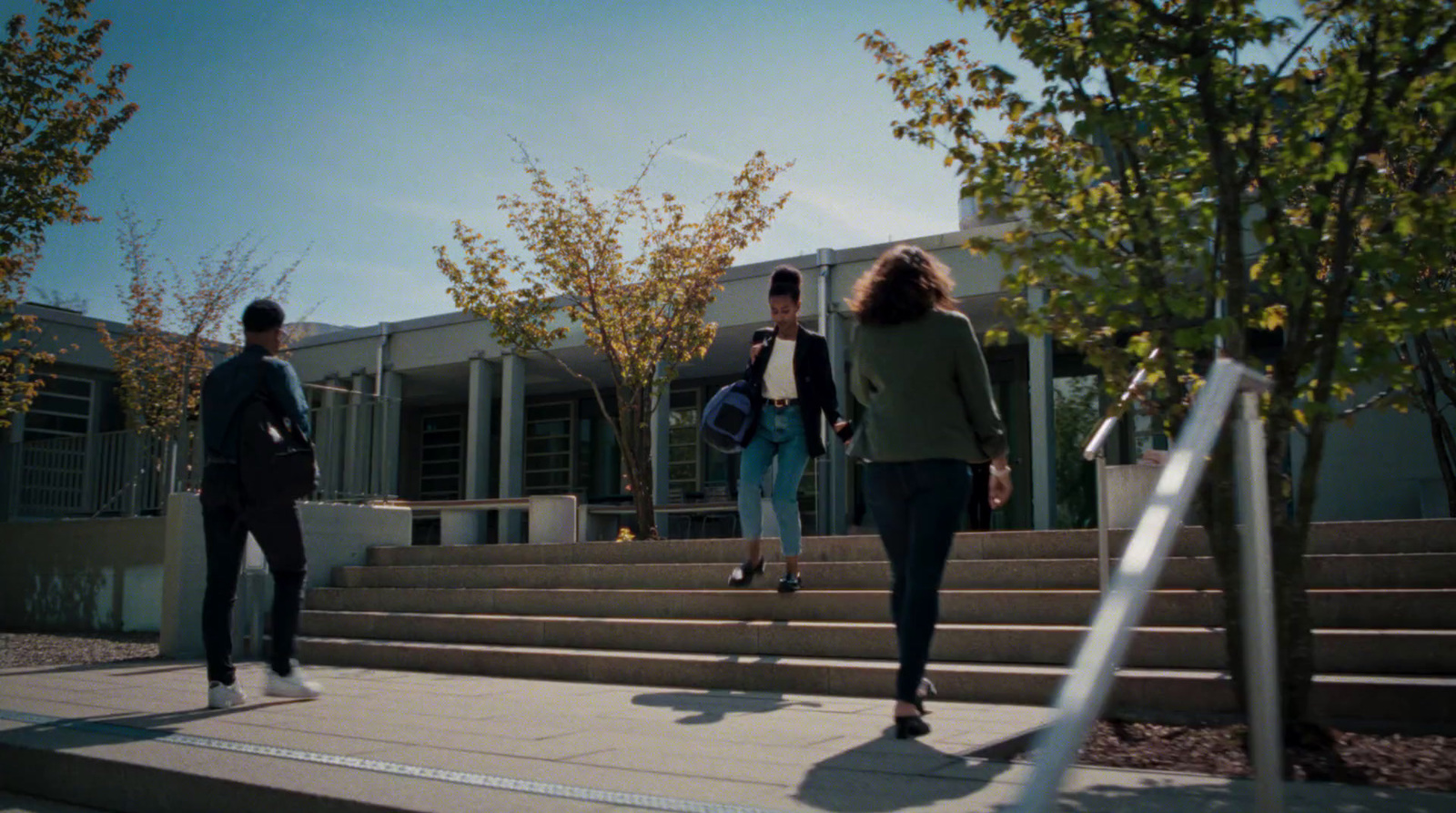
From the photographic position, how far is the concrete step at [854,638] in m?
5.17

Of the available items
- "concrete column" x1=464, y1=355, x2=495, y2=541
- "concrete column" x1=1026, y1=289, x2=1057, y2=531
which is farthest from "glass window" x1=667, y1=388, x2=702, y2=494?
"concrete column" x1=1026, y1=289, x2=1057, y2=531

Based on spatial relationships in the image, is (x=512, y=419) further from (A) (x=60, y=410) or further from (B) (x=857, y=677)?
(B) (x=857, y=677)

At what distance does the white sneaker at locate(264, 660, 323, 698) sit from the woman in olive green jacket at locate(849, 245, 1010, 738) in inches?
126

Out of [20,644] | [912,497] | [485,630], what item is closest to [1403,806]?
[912,497]

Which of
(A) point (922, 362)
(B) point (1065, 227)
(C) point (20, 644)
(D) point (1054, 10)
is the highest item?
(D) point (1054, 10)

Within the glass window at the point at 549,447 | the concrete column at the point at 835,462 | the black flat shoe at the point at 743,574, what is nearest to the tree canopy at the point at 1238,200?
the black flat shoe at the point at 743,574

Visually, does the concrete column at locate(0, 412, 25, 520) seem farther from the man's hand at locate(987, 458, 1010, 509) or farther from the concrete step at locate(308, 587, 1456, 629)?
the man's hand at locate(987, 458, 1010, 509)

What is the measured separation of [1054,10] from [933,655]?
3329 mm

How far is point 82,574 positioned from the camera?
12125 mm

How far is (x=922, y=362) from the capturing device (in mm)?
4387

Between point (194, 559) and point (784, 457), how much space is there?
16.7 feet

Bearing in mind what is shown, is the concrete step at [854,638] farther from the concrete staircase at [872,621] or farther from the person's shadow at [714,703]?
the person's shadow at [714,703]

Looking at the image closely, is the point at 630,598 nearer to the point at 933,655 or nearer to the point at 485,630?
the point at 485,630

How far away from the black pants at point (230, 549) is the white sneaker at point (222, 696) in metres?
0.04
